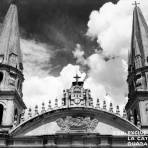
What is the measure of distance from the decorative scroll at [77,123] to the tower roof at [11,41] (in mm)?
8985

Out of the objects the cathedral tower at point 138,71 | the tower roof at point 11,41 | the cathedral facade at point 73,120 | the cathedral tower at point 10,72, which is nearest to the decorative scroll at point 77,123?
the cathedral facade at point 73,120

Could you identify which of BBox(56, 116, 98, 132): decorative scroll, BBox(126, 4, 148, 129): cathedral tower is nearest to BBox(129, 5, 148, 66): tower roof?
BBox(126, 4, 148, 129): cathedral tower

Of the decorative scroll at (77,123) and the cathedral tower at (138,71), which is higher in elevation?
the cathedral tower at (138,71)

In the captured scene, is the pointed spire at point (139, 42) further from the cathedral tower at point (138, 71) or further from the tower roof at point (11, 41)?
the tower roof at point (11, 41)

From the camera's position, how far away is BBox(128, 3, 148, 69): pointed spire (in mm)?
31212

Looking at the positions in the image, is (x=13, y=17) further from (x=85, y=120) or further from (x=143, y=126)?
(x=143, y=126)

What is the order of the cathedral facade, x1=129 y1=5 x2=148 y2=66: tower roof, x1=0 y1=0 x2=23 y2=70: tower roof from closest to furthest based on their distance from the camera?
the cathedral facade, x1=0 y1=0 x2=23 y2=70: tower roof, x1=129 y1=5 x2=148 y2=66: tower roof

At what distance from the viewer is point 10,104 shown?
91.1 ft

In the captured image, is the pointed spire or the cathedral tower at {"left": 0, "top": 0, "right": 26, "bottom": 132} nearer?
the cathedral tower at {"left": 0, "top": 0, "right": 26, "bottom": 132}

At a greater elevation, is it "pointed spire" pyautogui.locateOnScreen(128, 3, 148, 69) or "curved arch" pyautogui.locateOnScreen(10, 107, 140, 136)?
"pointed spire" pyautogui.locateOnScreen(128, 3, 148, 69)

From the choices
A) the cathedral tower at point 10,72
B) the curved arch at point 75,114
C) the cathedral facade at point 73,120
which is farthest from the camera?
the cathedral tower at point 10,72

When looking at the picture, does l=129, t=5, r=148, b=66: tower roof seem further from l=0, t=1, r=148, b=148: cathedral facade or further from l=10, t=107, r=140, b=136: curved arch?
l=10, t=107, r=140, b=136: curved arch

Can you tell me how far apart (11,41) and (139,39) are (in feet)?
49.8

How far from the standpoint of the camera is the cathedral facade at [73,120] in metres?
24.8
